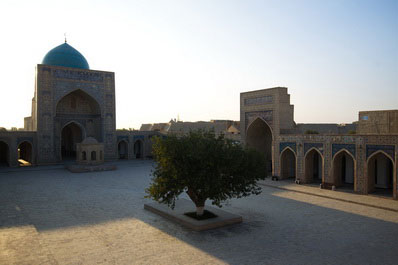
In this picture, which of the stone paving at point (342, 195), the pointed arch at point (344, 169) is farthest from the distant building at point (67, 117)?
the pointed arch at point (344, 169)

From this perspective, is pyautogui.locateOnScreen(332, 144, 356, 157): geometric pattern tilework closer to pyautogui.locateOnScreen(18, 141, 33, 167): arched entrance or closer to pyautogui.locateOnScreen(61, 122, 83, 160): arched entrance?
pyautogui.locateOnScreen(18, 141, 33, 167): arched entrance

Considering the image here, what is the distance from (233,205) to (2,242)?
817 centimetres

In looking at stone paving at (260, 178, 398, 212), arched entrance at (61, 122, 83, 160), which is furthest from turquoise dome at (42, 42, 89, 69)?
stone paving at (260, 178, 398, 212)

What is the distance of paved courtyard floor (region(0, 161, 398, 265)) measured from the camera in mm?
7523

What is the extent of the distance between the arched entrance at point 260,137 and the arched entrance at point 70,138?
19.7 meters

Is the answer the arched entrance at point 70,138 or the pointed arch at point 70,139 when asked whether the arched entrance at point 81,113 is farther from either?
the arched entrance at point 70,138

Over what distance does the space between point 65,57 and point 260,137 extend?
20298 millimetres

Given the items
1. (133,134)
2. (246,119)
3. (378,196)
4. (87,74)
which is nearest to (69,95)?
(87,74)

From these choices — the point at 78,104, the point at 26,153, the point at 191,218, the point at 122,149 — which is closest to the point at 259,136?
the point at 191,218

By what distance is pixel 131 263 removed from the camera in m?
7.18

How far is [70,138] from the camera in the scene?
111 ft

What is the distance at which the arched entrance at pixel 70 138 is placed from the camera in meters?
32.8

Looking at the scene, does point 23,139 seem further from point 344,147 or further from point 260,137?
point 344,147

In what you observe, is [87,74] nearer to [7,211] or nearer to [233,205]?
[7,211]
